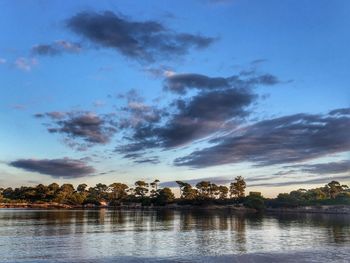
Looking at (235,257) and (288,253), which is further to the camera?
(288,253)

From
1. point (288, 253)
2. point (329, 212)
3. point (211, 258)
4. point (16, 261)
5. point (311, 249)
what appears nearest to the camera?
point (16, 261)

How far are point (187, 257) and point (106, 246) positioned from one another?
13390 mm

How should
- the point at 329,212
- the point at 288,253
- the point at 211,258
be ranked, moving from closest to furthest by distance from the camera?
1. the point at 211,258
2. the point at 288,253
3. the point at 329,212

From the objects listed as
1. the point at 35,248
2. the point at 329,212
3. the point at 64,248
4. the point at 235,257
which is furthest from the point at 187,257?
the point at 329,212

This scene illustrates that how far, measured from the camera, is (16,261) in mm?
39250

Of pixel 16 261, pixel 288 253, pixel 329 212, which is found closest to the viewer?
pixel 16 261

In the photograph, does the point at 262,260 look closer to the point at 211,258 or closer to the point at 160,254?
the point at 211,258

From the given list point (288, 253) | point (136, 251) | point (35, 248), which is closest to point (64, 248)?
point (35, 248)

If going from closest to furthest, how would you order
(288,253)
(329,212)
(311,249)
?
1. (288,253)
2. (311,249)
3. (329,212)

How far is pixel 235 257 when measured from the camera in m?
43.4

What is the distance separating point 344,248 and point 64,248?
36.7 meters

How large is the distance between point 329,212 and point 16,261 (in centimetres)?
18499

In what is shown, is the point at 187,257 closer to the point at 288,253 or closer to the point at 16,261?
the point at 288,253

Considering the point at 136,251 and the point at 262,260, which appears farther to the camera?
the point at 136,251
